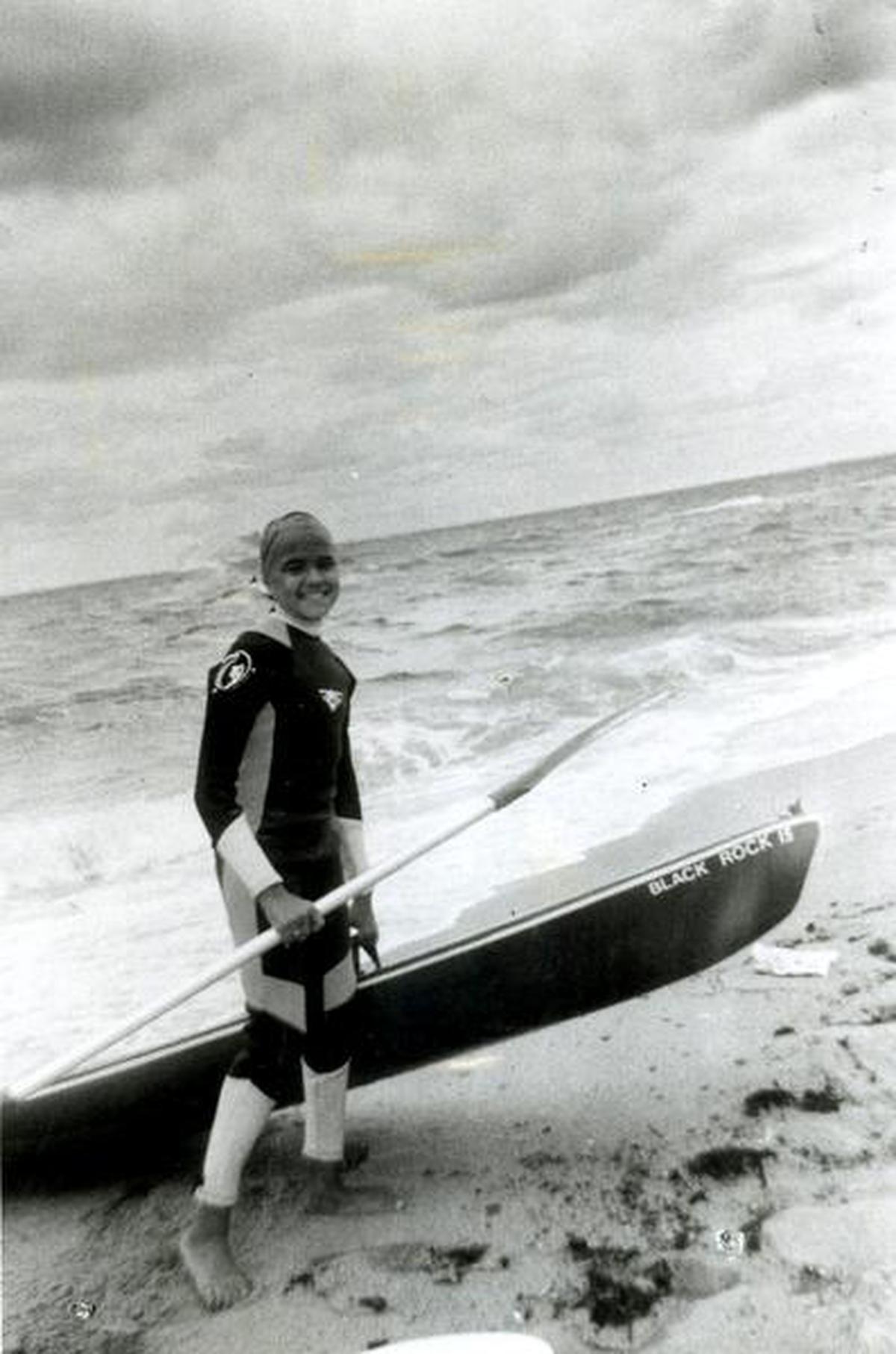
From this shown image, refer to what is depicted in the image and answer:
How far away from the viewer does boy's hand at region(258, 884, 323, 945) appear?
6.04 feet

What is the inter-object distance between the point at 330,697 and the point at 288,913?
406 mm

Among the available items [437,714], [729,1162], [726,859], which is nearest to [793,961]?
[726,859]

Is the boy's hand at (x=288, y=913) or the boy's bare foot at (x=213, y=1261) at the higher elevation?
the boy's hand at (x=288, y=913)

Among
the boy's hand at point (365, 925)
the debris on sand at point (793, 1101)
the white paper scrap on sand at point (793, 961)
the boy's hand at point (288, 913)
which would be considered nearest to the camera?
the boy's hand at point (288, 913)

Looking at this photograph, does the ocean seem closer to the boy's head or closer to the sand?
the sand

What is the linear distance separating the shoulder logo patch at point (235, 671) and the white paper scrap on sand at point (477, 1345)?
1.06m

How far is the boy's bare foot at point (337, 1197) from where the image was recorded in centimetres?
207

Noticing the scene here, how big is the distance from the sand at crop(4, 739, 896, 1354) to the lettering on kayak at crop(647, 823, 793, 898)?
0.41 m

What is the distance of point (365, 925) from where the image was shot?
7.47ft

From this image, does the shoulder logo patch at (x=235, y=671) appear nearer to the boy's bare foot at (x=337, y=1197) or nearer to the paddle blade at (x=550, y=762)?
the paddle blade at (x=550, y=762)

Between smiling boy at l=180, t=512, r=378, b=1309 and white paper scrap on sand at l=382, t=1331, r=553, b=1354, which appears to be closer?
white paper scrap on sand at l=382, t=1331, r=553, b=1354

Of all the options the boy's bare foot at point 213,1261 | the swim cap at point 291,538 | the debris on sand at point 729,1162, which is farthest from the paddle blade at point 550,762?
the boy's bare foot at point 213,1261

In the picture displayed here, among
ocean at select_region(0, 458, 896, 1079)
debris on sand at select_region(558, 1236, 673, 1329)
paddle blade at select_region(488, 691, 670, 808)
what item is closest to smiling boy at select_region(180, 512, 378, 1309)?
paddle blade at select_region(488, 691, 670, 808)

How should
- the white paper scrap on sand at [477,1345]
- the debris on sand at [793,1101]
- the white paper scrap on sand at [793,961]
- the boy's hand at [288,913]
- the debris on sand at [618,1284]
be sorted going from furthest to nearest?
the white paper scrap on sand at [793,961]
the debris on sand at [793,1101]
the boy's hand at [288,913]
the debris on sand at [618,1284]
the white paper scrap on sand at [477,1345]
